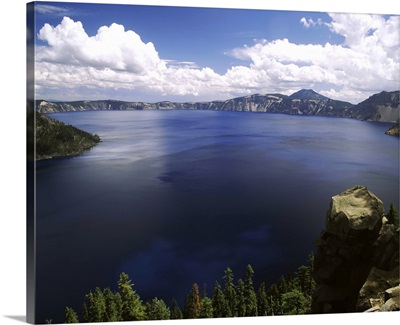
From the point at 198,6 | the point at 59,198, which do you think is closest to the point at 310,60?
the point at 198,6

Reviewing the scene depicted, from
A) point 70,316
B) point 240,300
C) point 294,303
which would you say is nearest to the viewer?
point 70,316

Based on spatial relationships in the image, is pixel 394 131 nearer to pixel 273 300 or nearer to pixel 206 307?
pixel 273 300

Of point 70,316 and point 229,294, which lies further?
point 229,294

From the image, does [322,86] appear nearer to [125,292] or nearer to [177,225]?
[177,225]

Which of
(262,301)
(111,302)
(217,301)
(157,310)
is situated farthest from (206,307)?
(111,302)

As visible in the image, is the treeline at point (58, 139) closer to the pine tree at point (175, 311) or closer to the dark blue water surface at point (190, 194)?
the dark blue water surface at point (190, 194)
